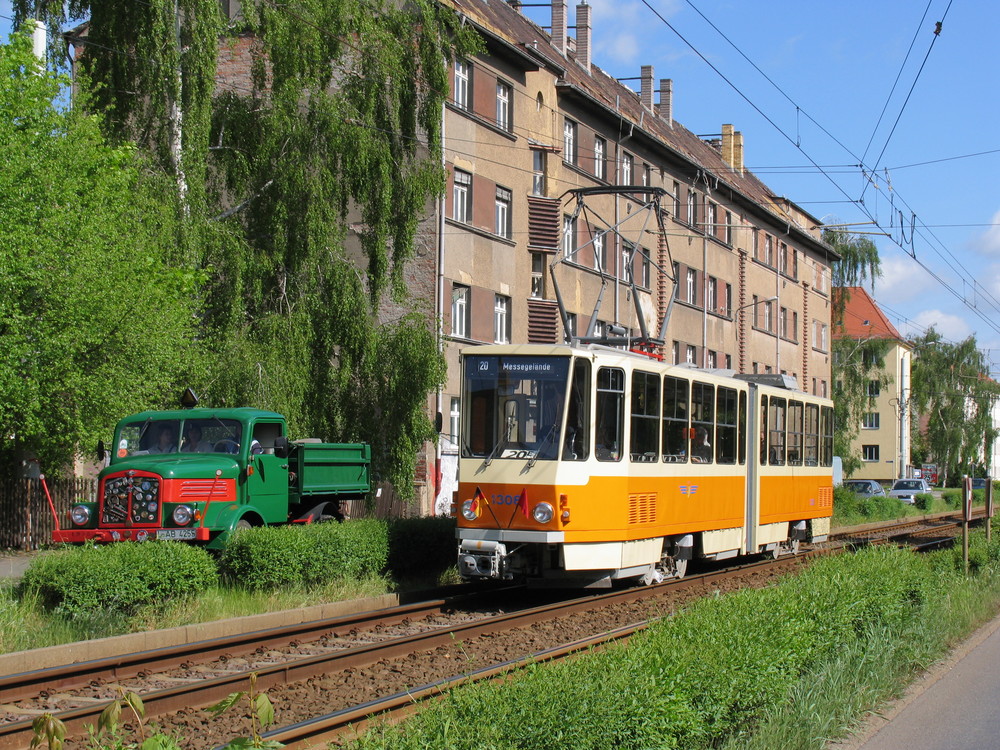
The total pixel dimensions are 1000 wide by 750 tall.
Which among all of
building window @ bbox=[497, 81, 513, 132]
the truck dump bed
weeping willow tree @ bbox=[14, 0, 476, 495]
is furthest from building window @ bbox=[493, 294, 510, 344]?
the truck dump bed

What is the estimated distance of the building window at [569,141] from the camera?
37.8m

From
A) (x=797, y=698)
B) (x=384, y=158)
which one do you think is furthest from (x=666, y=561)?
(x=384, y=158)

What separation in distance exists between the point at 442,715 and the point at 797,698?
3.26 m

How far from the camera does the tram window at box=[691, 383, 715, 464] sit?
→ 17.5m

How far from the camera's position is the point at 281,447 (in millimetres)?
17625

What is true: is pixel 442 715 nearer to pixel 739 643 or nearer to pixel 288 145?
pixel 739 643

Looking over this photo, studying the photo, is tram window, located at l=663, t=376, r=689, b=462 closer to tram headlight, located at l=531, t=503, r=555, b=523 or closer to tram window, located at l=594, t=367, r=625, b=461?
tram window, located at l=594, t=367, r=625, b=461

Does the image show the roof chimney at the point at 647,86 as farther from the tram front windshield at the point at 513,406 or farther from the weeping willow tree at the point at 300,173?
the tram front windshield at the point at 513,406

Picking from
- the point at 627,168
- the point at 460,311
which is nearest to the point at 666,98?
the point at 627,168

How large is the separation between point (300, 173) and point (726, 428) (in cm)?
1060

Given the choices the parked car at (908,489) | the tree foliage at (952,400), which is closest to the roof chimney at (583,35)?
the parked car at (908,489)

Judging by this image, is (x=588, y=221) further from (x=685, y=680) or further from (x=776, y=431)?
(x=685, y=680)

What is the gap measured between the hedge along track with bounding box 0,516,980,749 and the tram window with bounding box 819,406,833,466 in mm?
9667

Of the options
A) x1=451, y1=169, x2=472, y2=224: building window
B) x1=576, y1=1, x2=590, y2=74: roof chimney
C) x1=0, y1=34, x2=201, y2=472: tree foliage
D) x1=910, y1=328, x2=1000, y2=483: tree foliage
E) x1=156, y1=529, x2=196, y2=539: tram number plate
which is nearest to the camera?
x1=156, y1=529, x2=196, y2=539: tram number plate
